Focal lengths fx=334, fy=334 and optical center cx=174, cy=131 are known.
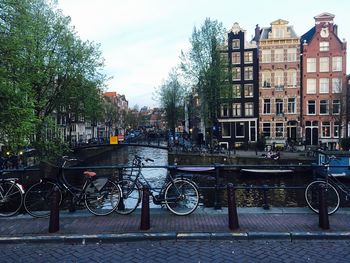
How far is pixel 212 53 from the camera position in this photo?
35.1m

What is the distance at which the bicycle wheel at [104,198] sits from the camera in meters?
7.35

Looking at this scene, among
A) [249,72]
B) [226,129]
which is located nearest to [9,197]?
[226,129]

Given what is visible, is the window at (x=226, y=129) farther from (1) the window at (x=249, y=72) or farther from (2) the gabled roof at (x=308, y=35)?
(2) the gabled roof at (x=308, y=35)

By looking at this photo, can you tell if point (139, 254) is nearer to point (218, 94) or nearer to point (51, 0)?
point (51, 0)

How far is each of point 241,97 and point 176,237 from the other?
39.2 metres

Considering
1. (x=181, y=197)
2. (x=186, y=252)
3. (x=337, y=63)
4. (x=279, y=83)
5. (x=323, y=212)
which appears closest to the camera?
(x=186, y=252)

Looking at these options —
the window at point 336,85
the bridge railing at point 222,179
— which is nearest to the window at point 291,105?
the window at point 336,85

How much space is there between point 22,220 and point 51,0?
79.2 ft

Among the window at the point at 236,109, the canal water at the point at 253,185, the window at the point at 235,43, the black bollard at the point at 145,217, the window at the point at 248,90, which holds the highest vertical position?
the window at the point at 235,43

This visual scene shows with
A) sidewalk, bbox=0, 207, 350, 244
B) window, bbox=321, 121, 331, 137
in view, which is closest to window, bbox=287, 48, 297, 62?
window, bbox=321, 121, 331, 137

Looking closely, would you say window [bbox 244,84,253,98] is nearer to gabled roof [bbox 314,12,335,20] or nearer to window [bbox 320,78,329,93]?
window [bbox 320,78,329,93]

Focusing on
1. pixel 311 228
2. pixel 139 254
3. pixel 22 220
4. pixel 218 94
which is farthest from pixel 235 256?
pixel 218 94

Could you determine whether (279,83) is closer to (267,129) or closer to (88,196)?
(267,129)

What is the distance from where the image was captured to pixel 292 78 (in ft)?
A: 140
